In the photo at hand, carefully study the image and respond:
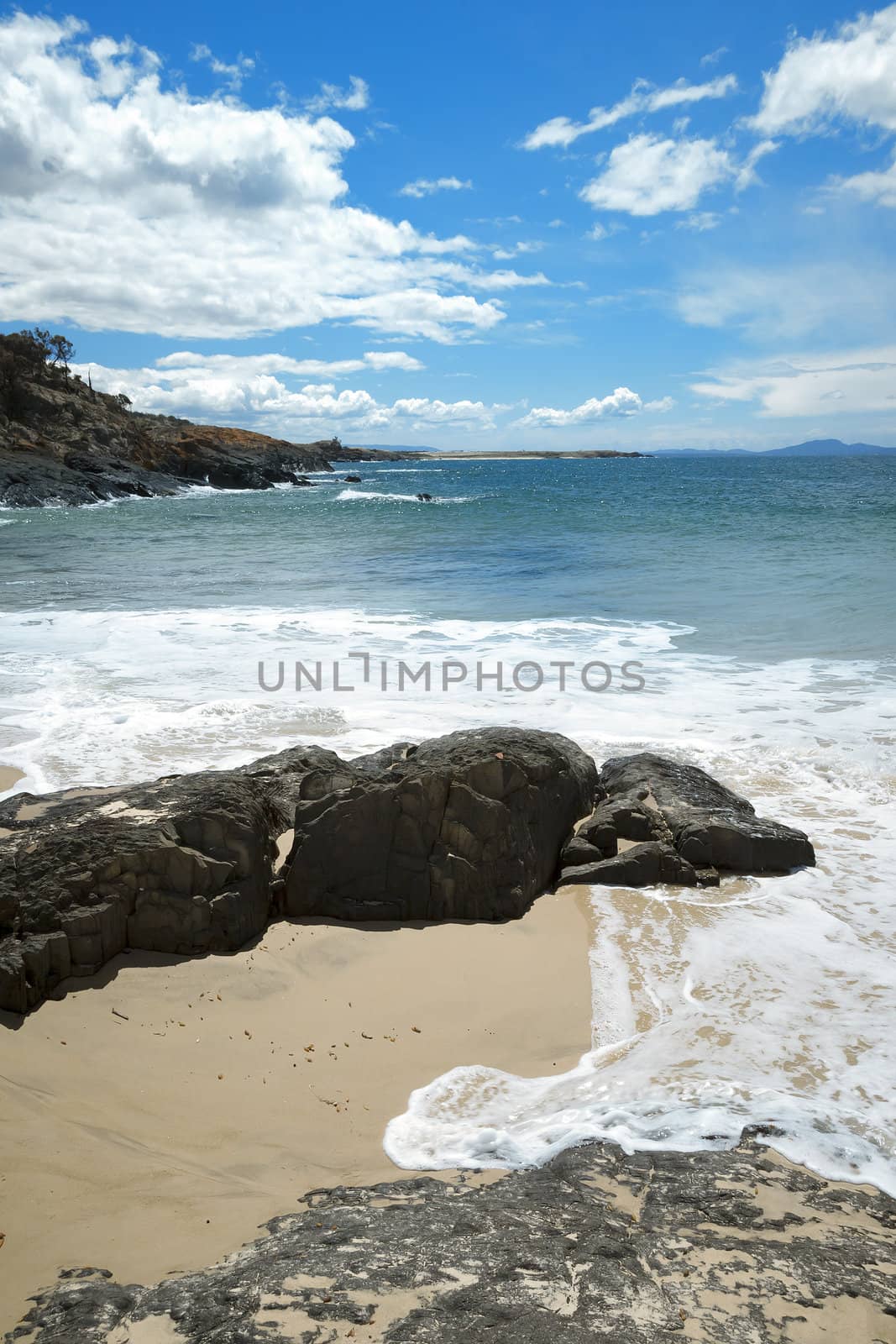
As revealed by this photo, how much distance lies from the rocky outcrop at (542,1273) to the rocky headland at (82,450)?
158 ft

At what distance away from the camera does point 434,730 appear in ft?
29.9

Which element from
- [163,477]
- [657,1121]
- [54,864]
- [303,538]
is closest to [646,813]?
[657,1121]

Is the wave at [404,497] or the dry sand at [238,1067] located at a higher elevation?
the wave at [404,497]

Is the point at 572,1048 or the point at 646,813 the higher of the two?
the point at 646,813

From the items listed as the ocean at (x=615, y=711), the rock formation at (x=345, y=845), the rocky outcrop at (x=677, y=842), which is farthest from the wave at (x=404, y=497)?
the rock formation at (x=345, y=845)

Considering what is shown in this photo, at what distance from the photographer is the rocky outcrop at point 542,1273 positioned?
2.34 m

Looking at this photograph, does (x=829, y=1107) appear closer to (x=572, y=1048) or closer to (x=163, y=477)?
(x=572, y=1048)

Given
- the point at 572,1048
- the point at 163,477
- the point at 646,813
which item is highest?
the point at 163,477

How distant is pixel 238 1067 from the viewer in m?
3.98

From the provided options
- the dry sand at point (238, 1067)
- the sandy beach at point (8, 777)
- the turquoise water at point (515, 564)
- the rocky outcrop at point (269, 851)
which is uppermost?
the turquoise water at point (515, 564)

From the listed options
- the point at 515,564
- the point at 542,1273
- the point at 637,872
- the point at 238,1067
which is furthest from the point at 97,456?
the point at 542,1273

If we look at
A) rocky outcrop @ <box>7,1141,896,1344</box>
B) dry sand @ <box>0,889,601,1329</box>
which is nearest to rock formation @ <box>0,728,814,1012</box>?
dry sand @ <box>0,889,601,1329</box>

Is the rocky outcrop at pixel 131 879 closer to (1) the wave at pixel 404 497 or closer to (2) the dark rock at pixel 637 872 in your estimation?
(2) the dark rock at pixel 637 872

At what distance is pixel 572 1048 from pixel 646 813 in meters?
2.50
